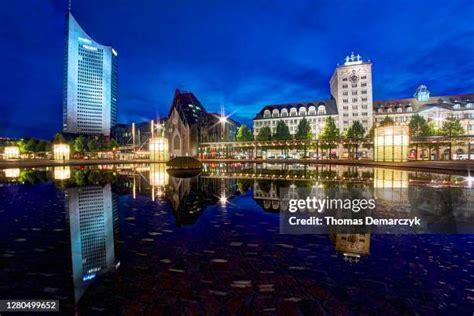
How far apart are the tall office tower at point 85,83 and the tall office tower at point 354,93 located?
6126 inches

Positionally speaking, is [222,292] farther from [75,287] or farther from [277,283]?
[75,287]

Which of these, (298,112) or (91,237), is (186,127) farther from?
(91,237)

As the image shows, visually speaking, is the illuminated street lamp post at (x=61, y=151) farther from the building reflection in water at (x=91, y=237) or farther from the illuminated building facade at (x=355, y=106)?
the illuminated building facade at (x=355, y=106)

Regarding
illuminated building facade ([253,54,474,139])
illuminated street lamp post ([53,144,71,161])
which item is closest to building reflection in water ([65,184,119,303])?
illuminated street lamp post ([53,144,71,161])

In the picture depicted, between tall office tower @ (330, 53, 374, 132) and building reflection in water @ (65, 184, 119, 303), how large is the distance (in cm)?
11064

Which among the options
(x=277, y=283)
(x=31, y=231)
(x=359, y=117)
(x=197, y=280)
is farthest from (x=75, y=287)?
(x=359, y=117)

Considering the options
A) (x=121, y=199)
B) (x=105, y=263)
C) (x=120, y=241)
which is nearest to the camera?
(x=105, y=263)

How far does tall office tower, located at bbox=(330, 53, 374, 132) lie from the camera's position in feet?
359

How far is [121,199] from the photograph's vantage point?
1401cm

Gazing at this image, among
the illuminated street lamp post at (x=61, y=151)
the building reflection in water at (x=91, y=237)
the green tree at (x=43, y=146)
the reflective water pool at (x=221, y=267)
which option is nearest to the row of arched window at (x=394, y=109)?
the illuminated street lamp post at (x=61, y=151)

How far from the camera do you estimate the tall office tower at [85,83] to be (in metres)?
165

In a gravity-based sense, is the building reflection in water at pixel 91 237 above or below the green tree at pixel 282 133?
below

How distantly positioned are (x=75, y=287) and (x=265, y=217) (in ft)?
22.4

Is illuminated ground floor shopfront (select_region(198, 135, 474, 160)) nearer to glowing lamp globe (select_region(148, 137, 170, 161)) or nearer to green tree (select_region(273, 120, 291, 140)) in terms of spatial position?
green tree (select_region(273, 120, 291, 140))
